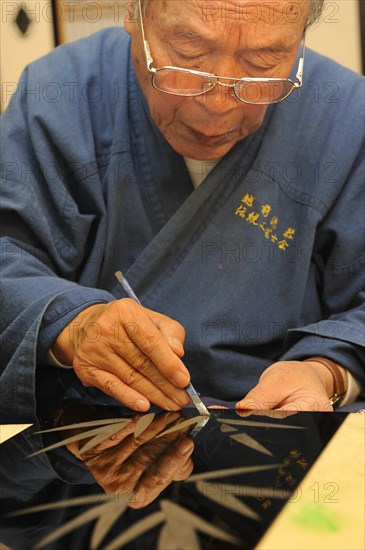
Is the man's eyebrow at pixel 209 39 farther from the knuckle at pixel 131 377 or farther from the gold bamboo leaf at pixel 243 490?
the gold bamboo leaf at pixel 243 490

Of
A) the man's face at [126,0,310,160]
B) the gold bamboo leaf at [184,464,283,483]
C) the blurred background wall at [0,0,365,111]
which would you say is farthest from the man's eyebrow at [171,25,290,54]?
the blurred background wall at [0,0,365,111]

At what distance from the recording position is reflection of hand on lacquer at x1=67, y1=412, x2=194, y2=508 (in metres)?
0.77

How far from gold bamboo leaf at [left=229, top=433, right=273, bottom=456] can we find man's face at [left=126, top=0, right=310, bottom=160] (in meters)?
0.52

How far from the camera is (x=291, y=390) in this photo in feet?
3.69

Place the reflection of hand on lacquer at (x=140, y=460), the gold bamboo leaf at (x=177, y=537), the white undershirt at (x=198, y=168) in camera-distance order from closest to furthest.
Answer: the gold bamboo leaf at (x=177, y=537)
the reflection of hand on lacquer at (x=140, y=460)
the white undershirt at (x=198, y=168)

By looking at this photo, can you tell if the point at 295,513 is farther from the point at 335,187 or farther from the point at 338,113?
the point at 338,113

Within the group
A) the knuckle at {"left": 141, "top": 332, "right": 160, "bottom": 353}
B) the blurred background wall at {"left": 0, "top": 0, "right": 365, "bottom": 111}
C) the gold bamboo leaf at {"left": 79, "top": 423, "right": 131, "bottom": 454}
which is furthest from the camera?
the blurred background wall at {"left": 0, "top": 0, "right": 365, "bottom": 111}

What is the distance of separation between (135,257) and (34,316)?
0.93ft

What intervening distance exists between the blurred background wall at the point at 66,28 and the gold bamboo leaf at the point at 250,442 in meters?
1.60

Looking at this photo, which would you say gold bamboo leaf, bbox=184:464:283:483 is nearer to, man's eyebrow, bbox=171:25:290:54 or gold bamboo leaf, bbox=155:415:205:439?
gold bamboo leaf, bbox=155:415:205:439

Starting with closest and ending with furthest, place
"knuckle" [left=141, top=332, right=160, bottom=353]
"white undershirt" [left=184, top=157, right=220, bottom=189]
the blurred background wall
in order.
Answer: "knuckle" [left=141, top=332, right=160, bottom=353] → "white undershirt" [left=184, top=157, right=220, bottom=189] → the blurred background wall

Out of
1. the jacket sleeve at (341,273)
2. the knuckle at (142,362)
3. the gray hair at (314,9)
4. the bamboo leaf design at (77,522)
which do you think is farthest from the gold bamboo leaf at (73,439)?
the gray hair at (314,9)

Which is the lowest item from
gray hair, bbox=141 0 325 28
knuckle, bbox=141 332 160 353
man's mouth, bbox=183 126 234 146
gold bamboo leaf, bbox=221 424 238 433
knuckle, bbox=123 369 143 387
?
knuckle, bbox=123 369 143 387

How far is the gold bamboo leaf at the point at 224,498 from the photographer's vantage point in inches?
26.8
